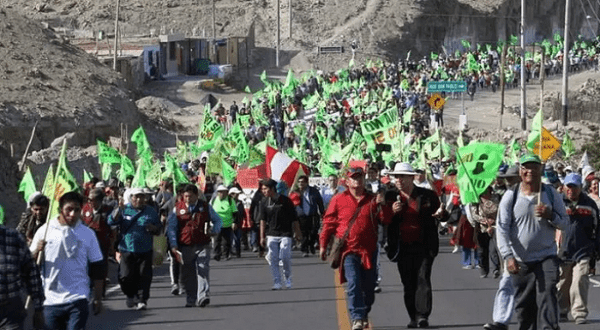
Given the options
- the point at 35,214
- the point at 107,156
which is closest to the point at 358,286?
the point at 35,214

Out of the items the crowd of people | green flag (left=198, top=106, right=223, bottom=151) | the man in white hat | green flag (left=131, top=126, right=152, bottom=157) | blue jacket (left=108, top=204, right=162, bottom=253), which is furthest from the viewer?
green flag (left=198, top=106, right=223, bottom=151)

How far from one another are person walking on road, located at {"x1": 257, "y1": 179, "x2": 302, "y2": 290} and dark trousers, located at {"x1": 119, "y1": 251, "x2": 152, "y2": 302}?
2538 millimetres

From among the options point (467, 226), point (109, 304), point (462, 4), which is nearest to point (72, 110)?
point (467, 226)

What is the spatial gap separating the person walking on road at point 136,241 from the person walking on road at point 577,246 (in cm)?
423

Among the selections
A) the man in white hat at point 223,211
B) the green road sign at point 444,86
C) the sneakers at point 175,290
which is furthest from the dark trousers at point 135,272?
the green road sign at point 444,86

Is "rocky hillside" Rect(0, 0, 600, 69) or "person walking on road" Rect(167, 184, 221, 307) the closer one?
"person walking on road" Rect(167, 184, 221, 307)

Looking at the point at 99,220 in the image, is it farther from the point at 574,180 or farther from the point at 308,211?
the point at 308,211

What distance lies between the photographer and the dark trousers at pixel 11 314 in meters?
10.6

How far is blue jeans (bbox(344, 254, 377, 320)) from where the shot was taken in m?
14.1

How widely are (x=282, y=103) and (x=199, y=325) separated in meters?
49.9

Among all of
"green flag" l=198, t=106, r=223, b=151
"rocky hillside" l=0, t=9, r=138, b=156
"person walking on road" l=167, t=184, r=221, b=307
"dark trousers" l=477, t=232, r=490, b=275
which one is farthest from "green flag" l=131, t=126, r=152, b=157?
"rocky hillside" l=0, t=9, r=138, b=156

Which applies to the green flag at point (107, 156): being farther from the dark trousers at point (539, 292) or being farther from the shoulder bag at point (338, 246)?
the dark trousers at point (539, 292)

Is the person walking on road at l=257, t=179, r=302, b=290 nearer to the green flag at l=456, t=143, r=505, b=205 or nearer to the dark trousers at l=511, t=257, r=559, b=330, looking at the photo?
the green flag at l=456, t=143, r=505, b=205

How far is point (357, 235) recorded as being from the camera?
46.2 ft
